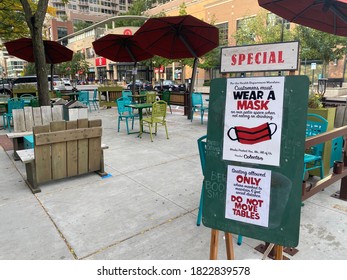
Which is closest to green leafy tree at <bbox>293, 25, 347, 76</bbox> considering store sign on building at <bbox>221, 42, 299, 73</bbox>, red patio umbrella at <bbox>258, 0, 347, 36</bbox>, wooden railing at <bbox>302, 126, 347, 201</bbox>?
red patio umbrella at <bbox>258, 0, 347, 36</bbox>

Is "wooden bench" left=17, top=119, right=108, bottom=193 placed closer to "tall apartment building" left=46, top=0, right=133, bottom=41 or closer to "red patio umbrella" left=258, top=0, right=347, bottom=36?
"red patio umbrella" left=258, top=0, right=347, bottom=36

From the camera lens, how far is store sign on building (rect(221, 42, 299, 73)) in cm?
184

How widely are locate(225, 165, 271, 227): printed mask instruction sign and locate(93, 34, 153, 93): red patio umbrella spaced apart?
1075 cm

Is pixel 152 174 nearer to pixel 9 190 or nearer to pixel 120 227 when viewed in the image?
pixel 120 227

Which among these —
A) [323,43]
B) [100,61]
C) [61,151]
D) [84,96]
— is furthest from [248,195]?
[100,61]

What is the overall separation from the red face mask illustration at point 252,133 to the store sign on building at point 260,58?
0.41 meters

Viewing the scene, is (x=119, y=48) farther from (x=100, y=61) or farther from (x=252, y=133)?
(x=100, y=61)

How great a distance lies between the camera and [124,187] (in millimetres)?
4477

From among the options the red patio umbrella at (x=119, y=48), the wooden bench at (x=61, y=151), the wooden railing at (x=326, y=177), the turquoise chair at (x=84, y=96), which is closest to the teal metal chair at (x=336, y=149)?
the wooden railing at (x=326, y=177)

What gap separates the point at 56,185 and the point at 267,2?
5.12 metres

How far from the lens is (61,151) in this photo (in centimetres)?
441

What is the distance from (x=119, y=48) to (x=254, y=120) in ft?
38.6

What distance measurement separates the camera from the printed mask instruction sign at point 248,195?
6.45ft

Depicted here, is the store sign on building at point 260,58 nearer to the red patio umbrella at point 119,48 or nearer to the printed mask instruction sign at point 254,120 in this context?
the printed mask instruction sign at point 254,120
